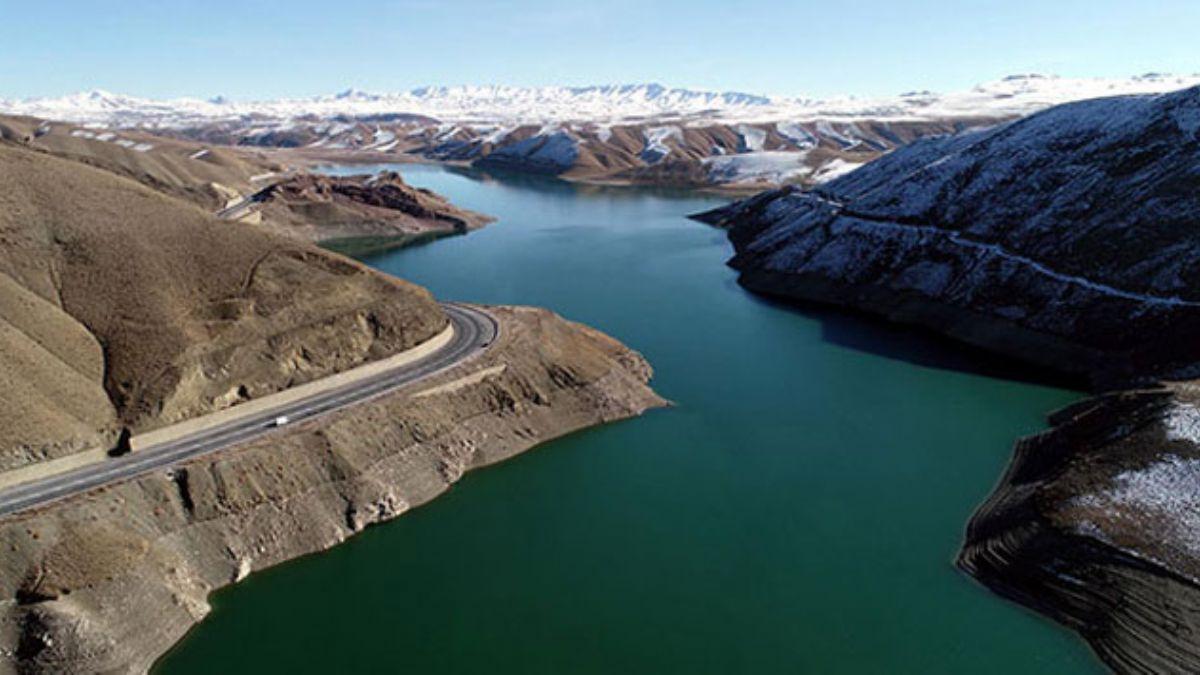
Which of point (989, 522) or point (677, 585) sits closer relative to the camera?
point (677, 585)

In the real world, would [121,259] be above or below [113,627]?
above

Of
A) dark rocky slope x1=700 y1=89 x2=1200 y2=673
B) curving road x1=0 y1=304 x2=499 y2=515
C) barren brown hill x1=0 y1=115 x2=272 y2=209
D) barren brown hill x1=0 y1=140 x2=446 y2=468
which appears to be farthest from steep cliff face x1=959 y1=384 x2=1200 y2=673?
barren brown hill x1=0 y1=115 x2=272 y2=209

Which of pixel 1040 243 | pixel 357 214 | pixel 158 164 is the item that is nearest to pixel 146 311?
pixel 1040 243

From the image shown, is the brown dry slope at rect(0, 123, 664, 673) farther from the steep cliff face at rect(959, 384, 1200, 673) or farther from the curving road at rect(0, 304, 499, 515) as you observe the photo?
the steep cliff face at rect(959, 384, 1200, 673)

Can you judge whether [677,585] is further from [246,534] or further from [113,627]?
[113,627]

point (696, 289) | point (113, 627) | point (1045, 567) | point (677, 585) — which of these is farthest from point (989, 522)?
point (696, 289)

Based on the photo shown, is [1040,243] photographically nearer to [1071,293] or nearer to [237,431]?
[1071,293]
